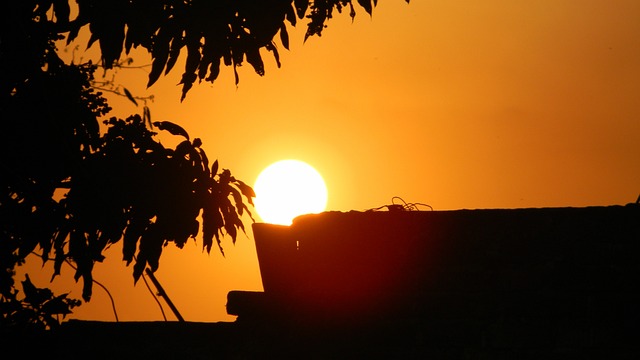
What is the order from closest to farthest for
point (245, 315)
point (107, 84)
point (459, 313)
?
point (459, 313), point (245, 315), point (107, 84)

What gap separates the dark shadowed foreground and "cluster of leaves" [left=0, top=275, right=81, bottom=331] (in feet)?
1.49

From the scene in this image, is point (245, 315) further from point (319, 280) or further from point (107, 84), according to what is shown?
point (107, 84)

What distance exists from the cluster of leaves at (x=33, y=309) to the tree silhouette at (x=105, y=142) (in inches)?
0.5

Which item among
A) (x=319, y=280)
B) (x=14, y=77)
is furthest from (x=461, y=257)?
(x=14, y=77)

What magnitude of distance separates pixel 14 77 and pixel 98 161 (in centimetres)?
88

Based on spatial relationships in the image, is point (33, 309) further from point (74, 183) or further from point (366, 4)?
point (366, 4)

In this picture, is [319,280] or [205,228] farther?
[205,228]

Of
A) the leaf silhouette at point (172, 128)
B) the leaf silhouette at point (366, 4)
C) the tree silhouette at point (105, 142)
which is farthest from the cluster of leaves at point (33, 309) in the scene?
the leaf silhouette at point (366, 4)

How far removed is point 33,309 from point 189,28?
2.50 metres

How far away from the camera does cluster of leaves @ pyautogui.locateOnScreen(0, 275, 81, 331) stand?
5.64 m

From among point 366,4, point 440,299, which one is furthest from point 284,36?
point 440,299

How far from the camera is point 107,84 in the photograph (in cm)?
746

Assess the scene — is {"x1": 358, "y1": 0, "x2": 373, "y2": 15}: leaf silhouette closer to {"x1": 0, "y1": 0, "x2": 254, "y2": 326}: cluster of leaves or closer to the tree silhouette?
the tree silhouette

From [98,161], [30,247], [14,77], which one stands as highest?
[14,77]
